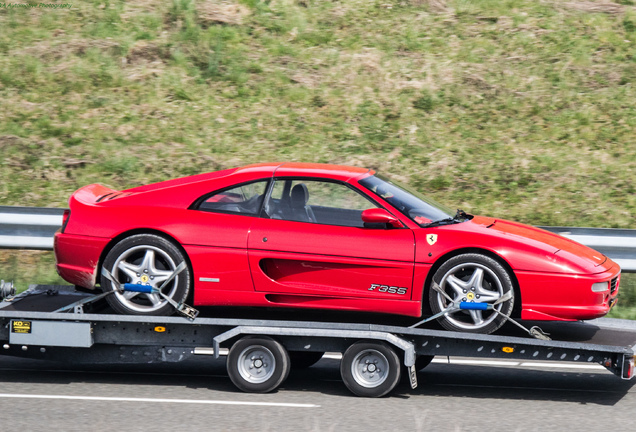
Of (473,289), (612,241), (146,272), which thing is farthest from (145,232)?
(612,241)

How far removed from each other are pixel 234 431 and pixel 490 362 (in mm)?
3243

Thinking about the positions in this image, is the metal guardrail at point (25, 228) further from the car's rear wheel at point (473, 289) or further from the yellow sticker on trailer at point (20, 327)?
the car's rear wheel at point (473, 289)

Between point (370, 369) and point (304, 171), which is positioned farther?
point (304, 171)

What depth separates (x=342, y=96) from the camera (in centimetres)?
1389

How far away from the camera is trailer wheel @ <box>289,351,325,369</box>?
7.18 m

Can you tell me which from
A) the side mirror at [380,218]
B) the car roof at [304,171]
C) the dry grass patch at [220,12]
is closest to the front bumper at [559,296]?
the side mirror at [380,218]

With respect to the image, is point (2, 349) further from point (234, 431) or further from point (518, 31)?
point (518, 31)

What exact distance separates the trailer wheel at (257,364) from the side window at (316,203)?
1.04 metres

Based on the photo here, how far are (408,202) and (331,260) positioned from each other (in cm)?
94

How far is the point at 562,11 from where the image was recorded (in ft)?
49.6

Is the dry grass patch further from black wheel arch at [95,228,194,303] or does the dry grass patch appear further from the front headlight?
the front headlight

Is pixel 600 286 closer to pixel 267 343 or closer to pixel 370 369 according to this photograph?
pixel 370 369

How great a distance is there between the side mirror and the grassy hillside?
5.51 metres

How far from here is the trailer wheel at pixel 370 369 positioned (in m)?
6.21
